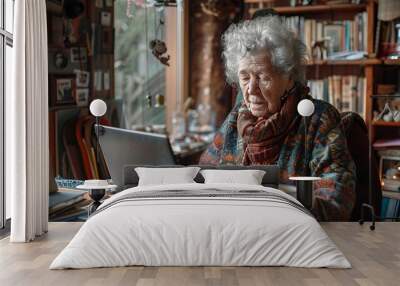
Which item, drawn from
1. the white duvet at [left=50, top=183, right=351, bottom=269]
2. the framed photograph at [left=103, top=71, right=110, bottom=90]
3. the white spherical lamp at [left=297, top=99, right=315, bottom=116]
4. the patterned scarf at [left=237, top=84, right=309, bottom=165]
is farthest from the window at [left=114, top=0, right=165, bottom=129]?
the white duvet at [left=50, top=183, right=351, bottom=269]

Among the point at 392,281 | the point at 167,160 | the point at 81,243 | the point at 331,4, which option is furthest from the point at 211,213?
the point at 331,4

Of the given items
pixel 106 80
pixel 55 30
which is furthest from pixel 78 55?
pixel 106 80

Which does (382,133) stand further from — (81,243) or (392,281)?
(81,243)

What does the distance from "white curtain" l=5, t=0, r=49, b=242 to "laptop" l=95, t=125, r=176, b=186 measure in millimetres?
826

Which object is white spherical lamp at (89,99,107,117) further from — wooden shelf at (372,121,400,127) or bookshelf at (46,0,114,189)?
wooden shelf at (372,121,400,127)

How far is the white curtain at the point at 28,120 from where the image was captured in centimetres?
520

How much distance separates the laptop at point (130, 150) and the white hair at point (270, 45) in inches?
36.3

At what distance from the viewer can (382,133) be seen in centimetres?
634

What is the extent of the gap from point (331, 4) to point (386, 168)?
1.58 meters

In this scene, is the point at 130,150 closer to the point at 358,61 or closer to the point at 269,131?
the point at 269,131

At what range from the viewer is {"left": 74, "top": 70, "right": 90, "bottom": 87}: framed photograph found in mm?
6574

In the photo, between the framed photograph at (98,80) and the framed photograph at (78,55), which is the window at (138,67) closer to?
the framed photograph at (98,80)

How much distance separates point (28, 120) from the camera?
5277mm

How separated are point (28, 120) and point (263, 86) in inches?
82.7
